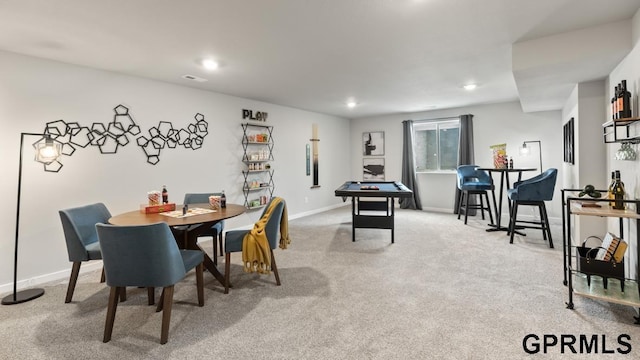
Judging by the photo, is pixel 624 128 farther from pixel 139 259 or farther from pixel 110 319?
pixel 110 319

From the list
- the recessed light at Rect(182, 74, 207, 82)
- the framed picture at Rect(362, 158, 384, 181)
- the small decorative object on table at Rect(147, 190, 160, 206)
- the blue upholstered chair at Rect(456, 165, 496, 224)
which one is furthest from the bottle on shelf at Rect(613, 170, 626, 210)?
the framed picture at Rect(362, 158, 384, 181)

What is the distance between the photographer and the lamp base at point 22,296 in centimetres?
265

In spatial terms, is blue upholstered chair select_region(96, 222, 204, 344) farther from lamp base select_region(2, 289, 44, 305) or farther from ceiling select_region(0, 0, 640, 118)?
ceiling select_region(0, 0, 640, 118)

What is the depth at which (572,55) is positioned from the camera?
9.08 feet

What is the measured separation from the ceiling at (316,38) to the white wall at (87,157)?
0.22 meters

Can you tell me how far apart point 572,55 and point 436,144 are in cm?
434

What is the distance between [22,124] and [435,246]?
4.96m

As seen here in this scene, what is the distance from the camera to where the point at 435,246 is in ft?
13.7

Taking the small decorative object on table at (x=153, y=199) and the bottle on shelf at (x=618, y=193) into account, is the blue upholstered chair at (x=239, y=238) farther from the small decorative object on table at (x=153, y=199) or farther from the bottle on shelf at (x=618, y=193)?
the bottle on shelf at (x=618, y=193)

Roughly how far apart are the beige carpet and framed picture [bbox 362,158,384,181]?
425cm

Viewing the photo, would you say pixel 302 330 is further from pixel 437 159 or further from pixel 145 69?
pixel 437 159

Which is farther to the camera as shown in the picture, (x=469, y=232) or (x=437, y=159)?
(x=437, y=159)

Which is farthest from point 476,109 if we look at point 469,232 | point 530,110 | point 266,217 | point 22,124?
point 22,124

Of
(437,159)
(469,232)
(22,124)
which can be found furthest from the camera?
(437,159)
